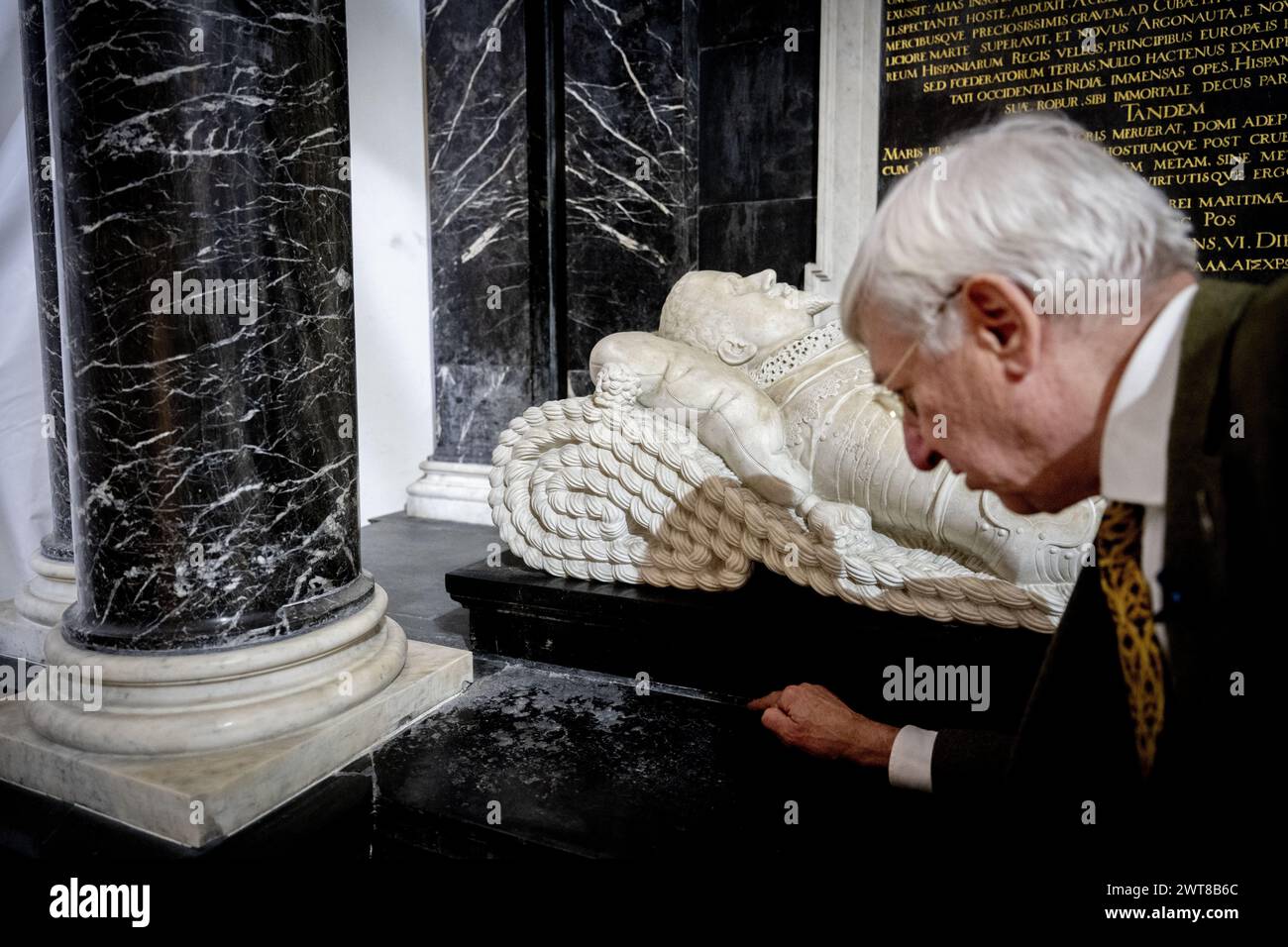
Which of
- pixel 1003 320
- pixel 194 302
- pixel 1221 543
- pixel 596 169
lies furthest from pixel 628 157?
pixel 1221 543

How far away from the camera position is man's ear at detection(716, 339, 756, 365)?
321cm

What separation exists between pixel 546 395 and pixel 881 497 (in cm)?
296

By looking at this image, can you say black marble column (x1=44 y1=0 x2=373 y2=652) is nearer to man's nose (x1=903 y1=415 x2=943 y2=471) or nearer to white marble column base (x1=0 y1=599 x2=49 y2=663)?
white marble column base (x1=0 y1=599 x2=49 y2=663)

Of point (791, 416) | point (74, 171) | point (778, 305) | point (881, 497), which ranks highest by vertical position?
point (74, 171)

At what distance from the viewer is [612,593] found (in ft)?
9.39

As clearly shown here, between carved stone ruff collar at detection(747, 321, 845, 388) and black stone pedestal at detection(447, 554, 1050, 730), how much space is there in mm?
707

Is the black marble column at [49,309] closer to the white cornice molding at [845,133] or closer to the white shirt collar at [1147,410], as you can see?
the white shirt collar at [1147,410]

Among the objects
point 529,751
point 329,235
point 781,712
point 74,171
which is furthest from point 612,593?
point 74,171

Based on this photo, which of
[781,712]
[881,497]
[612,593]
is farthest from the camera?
[612,593]

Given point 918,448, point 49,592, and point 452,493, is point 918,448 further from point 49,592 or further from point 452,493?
point 452,493

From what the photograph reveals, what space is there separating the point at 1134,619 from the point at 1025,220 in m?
0.49

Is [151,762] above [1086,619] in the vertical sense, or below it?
below

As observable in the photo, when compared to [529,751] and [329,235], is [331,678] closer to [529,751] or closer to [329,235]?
[529,751]
